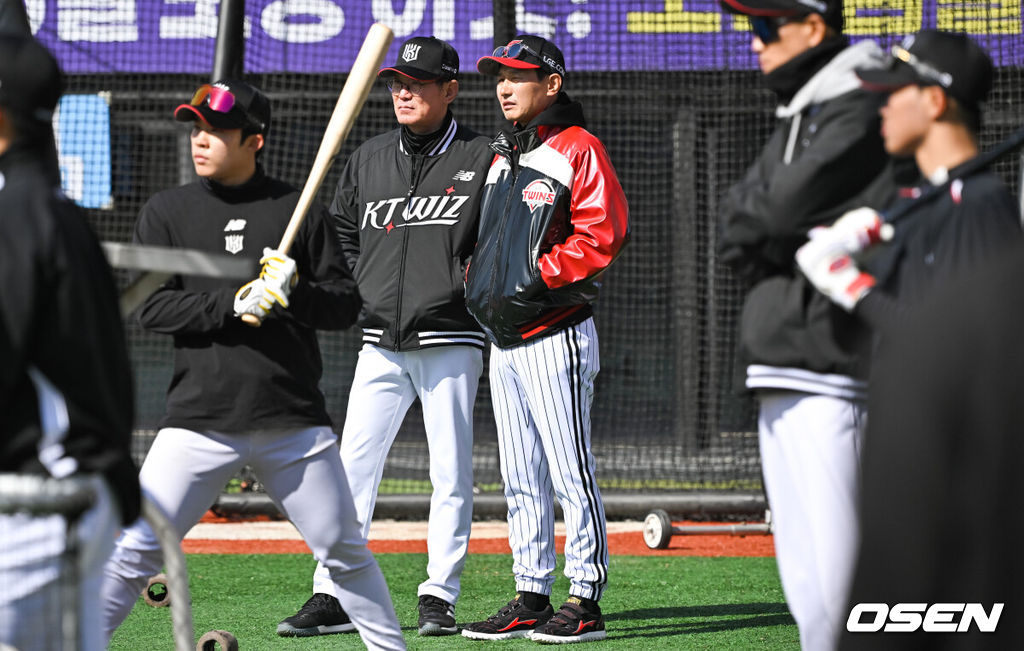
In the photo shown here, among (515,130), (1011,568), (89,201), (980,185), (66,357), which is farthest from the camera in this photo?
(89,201)

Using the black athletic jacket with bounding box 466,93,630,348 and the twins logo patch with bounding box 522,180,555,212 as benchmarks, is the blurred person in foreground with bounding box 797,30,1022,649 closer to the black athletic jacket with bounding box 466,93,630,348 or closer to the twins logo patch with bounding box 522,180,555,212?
the black athletic jacket with bounding box 466,93,630,348

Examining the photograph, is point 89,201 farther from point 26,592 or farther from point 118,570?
point 26,592

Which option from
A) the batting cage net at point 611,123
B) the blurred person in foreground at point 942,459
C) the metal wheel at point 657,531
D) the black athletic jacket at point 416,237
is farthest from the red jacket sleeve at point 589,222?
the batting cage net at point 611,123

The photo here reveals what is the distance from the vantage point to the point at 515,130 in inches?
208

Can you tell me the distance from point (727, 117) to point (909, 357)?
8.34m

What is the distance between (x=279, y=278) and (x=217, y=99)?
24.2 inches

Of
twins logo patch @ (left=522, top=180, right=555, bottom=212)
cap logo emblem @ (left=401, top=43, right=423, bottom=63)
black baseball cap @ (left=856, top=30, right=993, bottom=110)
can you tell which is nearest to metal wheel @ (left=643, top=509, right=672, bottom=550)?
twins logo patch @ (left=522, top=180, right=555, bottom=212)

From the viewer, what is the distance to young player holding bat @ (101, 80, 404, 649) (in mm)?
3723

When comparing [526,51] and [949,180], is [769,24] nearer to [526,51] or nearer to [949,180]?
[949,180]

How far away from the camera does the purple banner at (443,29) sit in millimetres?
9414

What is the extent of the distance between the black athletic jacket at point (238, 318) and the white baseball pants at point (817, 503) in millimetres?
1401

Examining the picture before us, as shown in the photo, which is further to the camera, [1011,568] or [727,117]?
[727,117]

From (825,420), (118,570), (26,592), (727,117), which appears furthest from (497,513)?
(26,592)

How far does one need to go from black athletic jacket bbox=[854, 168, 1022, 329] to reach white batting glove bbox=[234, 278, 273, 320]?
1658mm
